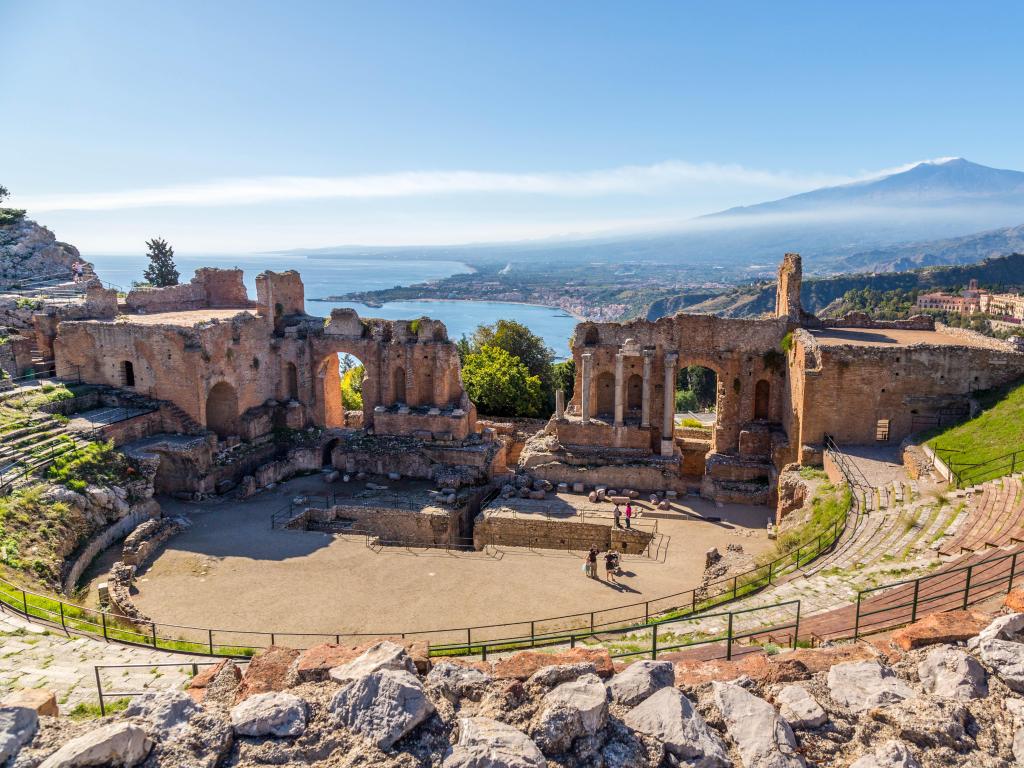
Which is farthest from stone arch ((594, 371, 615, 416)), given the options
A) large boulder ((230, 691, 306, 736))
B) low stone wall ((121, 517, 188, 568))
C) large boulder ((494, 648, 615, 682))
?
large boulder ((230, 691, 306, 736))

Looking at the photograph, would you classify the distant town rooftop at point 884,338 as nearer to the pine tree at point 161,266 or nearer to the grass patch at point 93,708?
the grass patch at point 93,708

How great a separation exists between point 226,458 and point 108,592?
9626 millimetres

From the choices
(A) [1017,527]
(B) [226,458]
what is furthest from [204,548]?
(A) [1017,527]

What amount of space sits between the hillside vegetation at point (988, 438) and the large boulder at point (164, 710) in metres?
18.3

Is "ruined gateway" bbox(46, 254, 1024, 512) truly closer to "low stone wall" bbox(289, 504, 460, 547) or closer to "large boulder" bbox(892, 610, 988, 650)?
"low stone wall" bbox(289, 504, 460, 547)

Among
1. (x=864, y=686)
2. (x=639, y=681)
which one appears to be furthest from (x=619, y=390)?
(x=639, y=681)

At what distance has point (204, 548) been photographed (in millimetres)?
21234

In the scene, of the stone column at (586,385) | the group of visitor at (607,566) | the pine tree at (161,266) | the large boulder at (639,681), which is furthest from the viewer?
the pine tree at (161,266)

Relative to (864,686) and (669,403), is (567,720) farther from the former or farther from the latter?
(669,403)

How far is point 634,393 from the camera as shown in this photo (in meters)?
30.6

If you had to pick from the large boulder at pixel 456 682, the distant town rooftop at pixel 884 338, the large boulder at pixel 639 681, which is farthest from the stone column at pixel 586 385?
the large boulder at pixel 456 682

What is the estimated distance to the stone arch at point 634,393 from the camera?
30281mm

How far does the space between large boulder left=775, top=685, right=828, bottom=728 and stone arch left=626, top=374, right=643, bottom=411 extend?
23312 millimetres

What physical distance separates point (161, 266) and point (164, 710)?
50.7 meters
